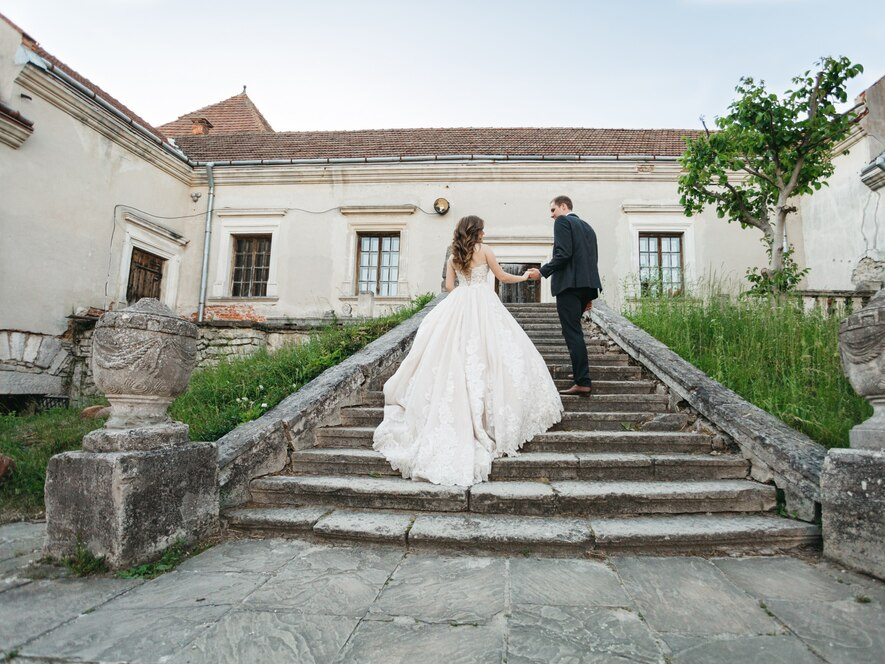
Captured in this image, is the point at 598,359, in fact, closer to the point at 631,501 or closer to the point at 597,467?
the point at 597,467

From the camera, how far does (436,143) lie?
13711 mm

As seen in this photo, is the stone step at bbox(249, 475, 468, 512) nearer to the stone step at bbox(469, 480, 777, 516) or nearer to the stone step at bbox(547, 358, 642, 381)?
the stone step at bbox(469, 480, 777, 516)

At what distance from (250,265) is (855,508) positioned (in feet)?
43.9

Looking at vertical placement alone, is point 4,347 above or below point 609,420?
above

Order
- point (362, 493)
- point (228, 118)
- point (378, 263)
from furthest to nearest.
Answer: point (228, 118), point (378, 263), point (362, 493)

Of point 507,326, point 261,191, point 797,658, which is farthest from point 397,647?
point 261,191

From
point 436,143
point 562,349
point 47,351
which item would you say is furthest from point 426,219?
point 47,351

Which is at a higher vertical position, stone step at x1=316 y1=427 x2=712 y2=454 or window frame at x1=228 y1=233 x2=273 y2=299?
window frame at x1=228 y1=233 x2=273 y2=299

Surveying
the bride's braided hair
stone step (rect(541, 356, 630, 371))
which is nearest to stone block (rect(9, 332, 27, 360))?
the bride's braided hair

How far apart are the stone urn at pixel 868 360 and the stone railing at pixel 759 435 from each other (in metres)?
0.35

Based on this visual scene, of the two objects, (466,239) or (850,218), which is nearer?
(466,239)

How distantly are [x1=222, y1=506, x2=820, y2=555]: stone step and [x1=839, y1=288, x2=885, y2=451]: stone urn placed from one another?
579 mm

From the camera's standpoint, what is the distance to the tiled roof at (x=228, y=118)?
1591 centimetres

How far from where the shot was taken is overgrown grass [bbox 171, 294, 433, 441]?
4180mm
